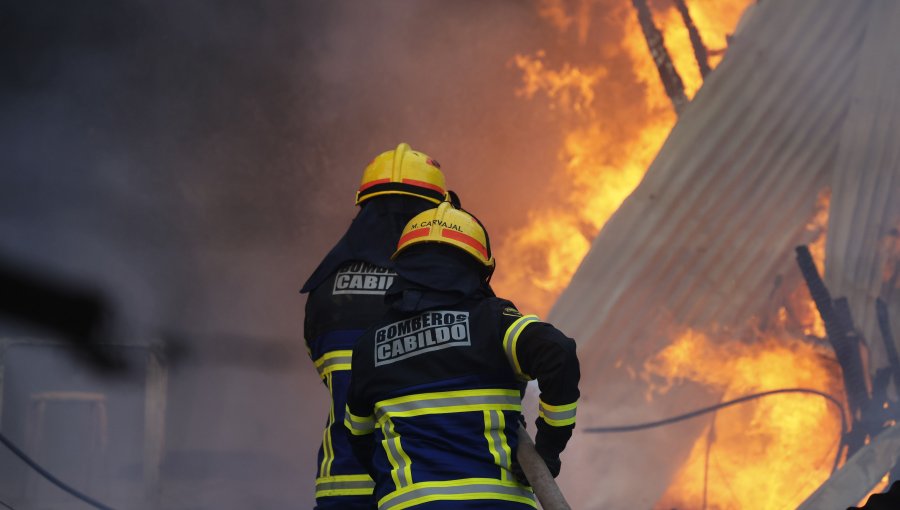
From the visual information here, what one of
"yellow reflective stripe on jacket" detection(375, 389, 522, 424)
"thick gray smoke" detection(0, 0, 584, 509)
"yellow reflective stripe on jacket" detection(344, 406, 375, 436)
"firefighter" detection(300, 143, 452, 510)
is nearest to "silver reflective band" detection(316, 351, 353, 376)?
"firefighter" detection(300, 143, 452, 510)

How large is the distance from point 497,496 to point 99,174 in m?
4.43

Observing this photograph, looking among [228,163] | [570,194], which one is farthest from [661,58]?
[228,163]

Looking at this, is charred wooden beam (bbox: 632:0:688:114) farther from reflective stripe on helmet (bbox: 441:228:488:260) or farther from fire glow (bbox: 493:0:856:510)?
reflective stripe on helmet (bbox: 441:228:488:260)

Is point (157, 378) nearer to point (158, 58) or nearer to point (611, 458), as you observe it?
point (158, 58)

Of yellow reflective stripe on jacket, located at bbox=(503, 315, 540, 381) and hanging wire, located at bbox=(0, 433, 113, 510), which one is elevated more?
hanging wire, located at bbox=(0, 433, 113, 510)

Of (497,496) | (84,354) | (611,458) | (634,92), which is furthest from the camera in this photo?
(634,92)

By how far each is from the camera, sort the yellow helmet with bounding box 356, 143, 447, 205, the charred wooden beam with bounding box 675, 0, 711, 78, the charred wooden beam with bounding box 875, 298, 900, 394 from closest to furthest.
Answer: the yellow helmet with bounding box 356, 143, 447, 205, the charred wooden beam with bounding box 875, 298, 900, 394, the charred wooden beam with bounding box 675, 0, 711, 78

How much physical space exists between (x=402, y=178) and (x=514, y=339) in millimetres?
1107

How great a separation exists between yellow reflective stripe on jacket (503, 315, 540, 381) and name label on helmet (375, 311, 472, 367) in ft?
0.33

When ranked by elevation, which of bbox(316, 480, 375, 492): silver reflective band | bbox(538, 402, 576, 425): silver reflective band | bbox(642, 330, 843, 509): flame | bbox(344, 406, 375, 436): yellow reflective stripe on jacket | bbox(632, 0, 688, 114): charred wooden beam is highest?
bbox(632, 0, 688, 114): charred wooden beam

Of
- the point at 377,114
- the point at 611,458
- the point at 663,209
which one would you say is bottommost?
the point at 611,458

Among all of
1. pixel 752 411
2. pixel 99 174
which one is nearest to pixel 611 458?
pixel 752 411

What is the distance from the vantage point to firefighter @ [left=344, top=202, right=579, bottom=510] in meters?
2.53

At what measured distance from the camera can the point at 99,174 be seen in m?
6.18
